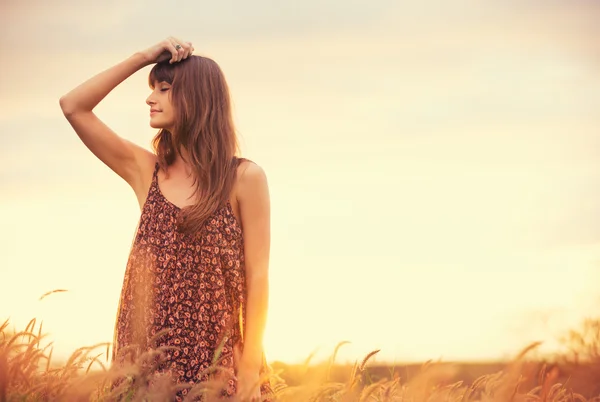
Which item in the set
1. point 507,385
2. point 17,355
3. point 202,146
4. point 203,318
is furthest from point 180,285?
point 507,385

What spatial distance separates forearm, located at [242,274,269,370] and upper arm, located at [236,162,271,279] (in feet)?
0.18

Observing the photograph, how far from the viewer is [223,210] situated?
13.3 ft

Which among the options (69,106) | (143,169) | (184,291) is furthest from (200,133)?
(184,291)

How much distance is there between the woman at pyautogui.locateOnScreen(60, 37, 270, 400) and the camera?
3.93 meters

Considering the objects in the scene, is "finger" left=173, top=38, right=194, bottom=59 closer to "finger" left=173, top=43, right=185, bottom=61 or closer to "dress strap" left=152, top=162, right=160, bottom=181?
"finger" left=173, top=43, right=185, bottom=61

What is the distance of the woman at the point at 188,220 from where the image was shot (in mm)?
3932

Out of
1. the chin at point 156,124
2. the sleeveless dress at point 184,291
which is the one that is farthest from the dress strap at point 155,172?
the chin at point 156,124

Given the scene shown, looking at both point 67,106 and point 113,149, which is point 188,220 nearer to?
point 113,149

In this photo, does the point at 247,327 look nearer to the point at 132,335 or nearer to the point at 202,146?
the point at 132,335

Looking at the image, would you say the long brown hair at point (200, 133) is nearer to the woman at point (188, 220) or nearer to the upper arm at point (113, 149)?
the woman at point (188, 220)

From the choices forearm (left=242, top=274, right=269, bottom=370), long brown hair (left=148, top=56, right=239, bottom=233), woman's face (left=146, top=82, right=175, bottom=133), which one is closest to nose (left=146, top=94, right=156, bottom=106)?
woman's face (left=146, top=82, right=175, bottom=133)

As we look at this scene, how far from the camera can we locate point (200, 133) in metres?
4.27

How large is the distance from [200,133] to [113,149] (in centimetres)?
50

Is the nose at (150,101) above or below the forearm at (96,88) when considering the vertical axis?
below
